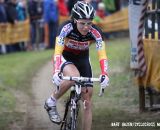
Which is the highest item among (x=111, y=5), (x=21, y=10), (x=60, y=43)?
(x=60, y=43)

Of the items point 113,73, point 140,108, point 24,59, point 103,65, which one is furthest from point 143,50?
point 24,59

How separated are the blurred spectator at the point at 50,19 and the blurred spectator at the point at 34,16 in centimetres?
47

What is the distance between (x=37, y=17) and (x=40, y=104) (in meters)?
13.6

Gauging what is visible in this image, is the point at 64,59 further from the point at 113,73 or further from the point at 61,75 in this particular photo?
the point at 113,73

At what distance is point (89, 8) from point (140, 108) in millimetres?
4015

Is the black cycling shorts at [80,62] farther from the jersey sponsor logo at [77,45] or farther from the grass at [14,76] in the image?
the grass at [14,76]

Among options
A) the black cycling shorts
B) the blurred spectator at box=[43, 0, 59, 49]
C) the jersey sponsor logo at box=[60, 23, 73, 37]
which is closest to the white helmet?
the jersey sponsor logo at box=[60, 23, 73, 37]

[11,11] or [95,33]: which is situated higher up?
[95,33]

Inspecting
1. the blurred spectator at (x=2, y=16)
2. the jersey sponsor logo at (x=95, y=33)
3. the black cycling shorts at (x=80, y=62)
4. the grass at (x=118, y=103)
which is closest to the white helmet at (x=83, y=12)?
the jersey sponsor logo at (x=95, y=33)

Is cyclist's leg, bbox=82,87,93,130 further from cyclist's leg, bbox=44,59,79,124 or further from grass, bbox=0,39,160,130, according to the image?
grass, bbox=0,39,160,130

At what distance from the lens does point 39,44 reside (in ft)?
91.2

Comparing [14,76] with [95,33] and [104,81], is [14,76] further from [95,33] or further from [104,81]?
[104,81]

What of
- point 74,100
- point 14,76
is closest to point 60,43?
point 74,100

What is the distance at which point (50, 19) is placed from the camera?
2683cm
